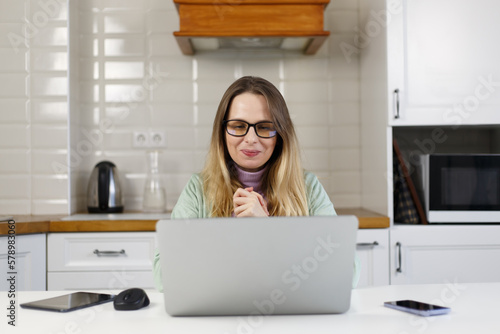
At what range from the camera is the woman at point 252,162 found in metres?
1.71

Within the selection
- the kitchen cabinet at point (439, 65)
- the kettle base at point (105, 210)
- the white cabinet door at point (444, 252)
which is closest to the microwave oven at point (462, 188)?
the white cabinet door at point (444, 252)

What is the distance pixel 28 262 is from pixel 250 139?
1212mm

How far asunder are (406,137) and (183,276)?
6.98ft

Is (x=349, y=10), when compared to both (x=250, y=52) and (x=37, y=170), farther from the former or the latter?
(x=37, y=170)

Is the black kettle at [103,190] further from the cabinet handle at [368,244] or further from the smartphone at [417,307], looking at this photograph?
the smartphone at [417,307]

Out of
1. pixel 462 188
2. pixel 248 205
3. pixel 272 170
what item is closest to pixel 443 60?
pixel 462 188

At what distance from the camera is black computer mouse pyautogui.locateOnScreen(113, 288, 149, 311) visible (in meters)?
1.14

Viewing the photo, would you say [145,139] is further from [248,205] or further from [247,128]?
[248,205]

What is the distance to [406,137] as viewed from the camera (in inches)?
114

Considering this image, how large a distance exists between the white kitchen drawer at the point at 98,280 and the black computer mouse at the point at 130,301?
1.26m

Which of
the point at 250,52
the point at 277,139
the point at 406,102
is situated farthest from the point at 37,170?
the point at 406,102

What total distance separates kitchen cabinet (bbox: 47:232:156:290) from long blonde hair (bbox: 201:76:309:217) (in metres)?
0.75

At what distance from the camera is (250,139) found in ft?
5.52

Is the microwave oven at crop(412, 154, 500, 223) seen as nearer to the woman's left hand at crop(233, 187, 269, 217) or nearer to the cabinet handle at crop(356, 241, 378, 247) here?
the cabinet handle at crop(356, 241, 378, 247)
